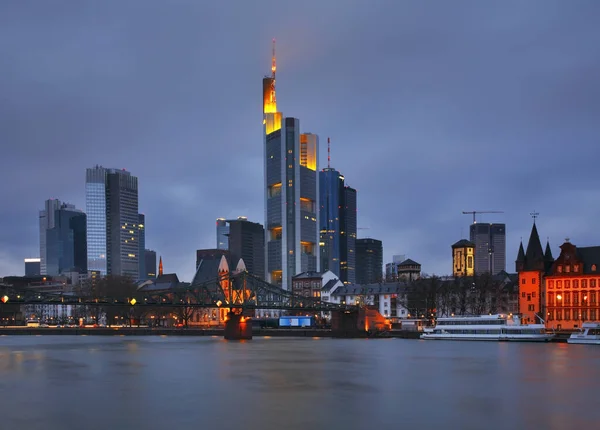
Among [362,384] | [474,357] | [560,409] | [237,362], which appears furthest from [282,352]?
[560,409]

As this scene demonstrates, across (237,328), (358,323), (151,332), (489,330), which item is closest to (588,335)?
(489,330)

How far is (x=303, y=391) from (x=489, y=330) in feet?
221

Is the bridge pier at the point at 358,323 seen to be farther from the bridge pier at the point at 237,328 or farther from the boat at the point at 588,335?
the boat at the point at 588,335

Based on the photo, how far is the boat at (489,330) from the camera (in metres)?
104

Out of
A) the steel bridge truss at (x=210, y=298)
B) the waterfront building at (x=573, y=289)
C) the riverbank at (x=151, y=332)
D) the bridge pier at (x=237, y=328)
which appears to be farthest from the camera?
the riverbank at (x=151, y=332)

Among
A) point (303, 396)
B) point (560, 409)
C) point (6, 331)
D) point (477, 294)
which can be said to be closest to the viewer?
point (560, 409)

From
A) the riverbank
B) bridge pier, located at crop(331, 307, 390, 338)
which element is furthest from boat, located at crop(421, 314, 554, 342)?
the riverbank

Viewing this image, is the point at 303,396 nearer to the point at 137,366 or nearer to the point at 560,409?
the point at 560,409

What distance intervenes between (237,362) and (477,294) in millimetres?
69306

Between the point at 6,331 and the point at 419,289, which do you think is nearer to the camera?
the point at 419,289

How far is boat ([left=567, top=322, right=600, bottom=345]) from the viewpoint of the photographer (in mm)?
95719

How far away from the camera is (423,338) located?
114750 millimetres

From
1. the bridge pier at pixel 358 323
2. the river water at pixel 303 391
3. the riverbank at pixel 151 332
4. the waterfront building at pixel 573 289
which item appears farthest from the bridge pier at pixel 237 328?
the waterfront building at pixel 573 289

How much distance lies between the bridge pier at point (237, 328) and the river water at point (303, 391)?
154ft
